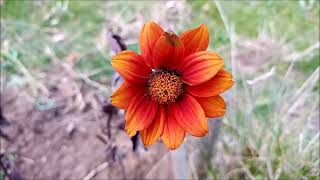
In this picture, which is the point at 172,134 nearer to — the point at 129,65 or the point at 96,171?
the point at 129,65

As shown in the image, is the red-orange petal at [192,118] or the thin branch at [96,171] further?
the thin branch at [96,171]

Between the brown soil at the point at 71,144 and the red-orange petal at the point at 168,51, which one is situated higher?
the red-orange petal at the point at 168,51

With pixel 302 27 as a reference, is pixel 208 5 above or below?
above

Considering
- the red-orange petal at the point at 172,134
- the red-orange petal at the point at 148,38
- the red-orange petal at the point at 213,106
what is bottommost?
Answer: the red-orange petal at the point at 172,134

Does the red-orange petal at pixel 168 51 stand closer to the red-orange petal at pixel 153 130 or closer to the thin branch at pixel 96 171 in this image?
the red-orange petal at pixel 153 130

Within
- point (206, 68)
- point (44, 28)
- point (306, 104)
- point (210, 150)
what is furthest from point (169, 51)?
point (44, 28)

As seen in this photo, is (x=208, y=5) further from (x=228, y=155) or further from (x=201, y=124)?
(x=201, y=124)

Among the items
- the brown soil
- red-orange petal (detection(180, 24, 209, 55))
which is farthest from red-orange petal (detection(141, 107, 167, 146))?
the brown soil

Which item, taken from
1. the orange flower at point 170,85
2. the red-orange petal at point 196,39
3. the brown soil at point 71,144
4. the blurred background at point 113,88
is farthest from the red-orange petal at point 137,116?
the brown soil at point 71,144
